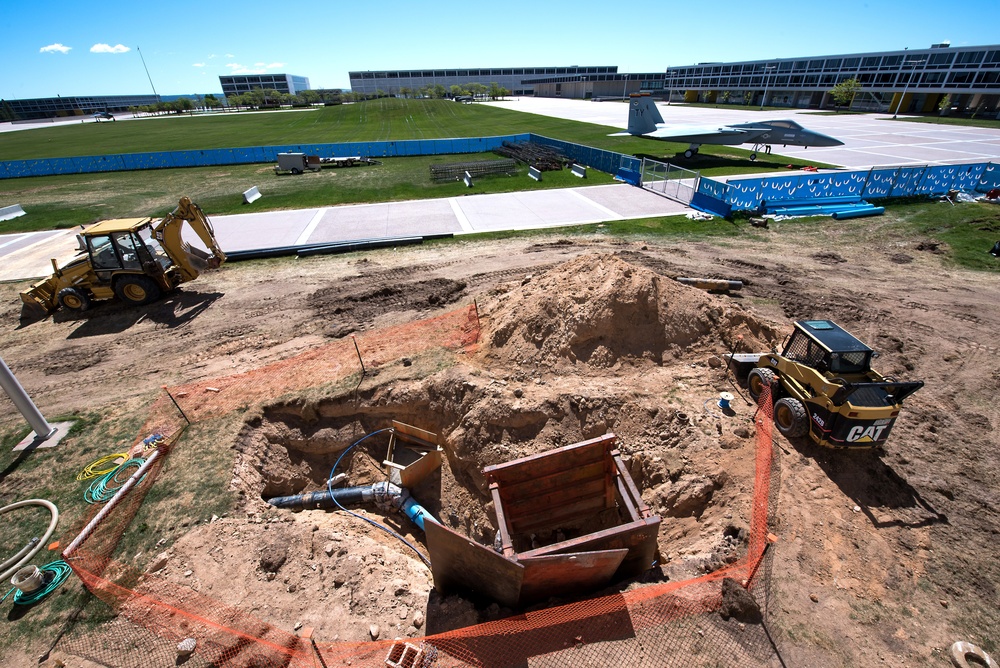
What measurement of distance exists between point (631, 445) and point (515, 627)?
433 centimetres

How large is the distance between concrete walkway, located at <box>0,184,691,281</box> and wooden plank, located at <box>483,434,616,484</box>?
15.5 metres

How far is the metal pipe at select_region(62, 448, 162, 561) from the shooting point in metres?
6.58

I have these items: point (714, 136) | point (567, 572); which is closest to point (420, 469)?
point (567, 572)

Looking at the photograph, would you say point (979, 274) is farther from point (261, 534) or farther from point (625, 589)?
point (261, 534)

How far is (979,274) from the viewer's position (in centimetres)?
1587

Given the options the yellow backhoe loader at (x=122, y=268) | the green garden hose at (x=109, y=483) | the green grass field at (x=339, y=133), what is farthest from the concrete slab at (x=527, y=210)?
the green grass field at (x=339, y=133)

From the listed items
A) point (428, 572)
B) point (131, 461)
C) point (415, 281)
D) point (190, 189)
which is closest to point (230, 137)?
point (190, 189)

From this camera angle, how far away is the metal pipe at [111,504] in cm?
658

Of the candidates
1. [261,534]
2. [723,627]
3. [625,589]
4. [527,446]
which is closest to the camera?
[723,627]

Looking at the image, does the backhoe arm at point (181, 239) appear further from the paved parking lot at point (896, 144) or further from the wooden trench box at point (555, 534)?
the paved parking lot at point (896, 144)

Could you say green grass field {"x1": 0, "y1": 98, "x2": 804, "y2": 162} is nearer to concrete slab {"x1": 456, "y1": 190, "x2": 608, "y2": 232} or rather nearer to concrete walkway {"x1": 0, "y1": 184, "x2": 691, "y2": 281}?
concrete walkway {"x1": 0, "y1": 184, "x2": 691, "y2": 281}

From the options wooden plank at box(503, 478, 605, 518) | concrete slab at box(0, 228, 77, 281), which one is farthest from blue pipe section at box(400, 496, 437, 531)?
concrete slab at box(0, 228, 77, 281)

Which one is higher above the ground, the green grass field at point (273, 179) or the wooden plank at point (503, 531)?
the wooden plank at point (503, 531)

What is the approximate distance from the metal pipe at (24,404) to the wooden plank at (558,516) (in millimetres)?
9970
